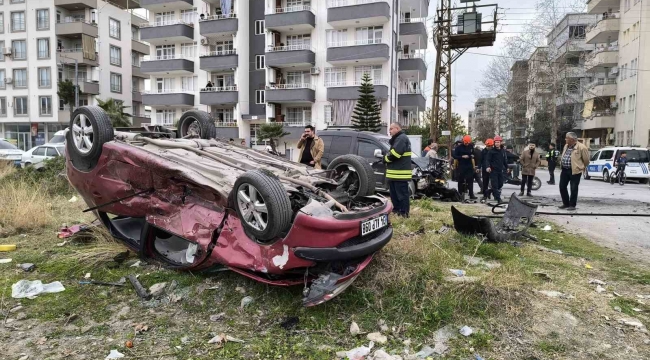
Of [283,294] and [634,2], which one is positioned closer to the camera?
[283,294]

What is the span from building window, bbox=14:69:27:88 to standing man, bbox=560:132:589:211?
49.4 m

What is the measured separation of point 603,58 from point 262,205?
4368 cm

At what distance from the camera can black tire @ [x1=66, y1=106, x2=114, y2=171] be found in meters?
4.57

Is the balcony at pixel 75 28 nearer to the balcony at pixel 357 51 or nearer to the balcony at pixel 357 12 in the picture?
the balcony at pixel 357 12

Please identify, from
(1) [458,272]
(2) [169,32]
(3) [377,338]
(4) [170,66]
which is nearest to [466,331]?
(3) [377,338]

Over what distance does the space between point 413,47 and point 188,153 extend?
3522 cm

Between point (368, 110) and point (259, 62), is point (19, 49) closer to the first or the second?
point (259, 62)

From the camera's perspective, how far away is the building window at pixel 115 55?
44.7 metres

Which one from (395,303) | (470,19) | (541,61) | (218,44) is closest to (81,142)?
(395,303)

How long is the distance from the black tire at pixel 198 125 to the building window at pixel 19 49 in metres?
47.6

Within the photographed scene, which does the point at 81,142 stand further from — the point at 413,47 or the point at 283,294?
the point at 413,47

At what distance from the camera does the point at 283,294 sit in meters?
3.85

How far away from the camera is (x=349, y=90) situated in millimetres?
31797

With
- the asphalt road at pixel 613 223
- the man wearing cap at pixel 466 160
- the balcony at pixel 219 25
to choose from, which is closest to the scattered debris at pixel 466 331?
the asphalt road at pixel 613 223
